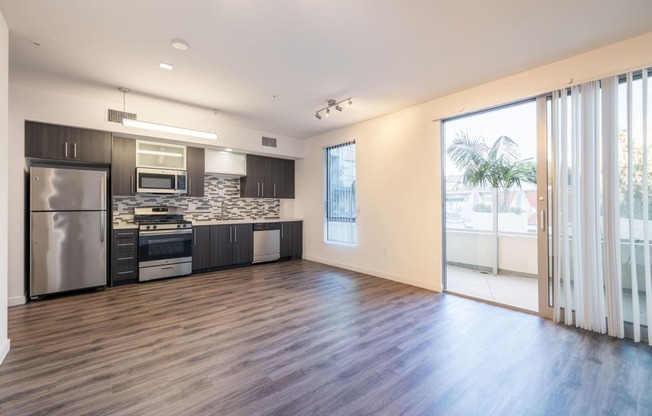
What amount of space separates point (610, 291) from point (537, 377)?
1.38m

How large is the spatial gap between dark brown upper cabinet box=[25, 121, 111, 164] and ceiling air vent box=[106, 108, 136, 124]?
22cm

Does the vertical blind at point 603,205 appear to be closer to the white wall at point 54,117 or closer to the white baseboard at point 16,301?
the white wall at point 54,117

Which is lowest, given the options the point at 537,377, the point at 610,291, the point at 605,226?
the point at 537,377

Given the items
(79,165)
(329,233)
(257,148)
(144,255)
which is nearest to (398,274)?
(329,233)

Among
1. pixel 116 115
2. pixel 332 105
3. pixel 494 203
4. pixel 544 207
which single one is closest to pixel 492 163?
pixel 494 203

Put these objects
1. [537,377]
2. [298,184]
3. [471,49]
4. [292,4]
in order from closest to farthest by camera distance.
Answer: [537,377] < [292,4] < [471,49] < [298,184]

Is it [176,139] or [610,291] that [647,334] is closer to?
[610,291]

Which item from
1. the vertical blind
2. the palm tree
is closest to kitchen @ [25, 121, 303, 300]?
the palm tree

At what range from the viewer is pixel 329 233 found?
235 inches

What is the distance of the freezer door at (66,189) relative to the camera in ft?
11.8

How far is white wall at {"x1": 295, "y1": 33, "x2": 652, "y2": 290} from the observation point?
10.2 ft

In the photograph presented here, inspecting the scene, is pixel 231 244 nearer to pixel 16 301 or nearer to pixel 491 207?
pixel 16 301

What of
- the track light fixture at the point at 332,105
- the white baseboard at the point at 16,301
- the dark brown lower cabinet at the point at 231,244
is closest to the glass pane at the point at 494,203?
the track light fixture at the point at 332,105

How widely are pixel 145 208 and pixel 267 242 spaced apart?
2.26m
